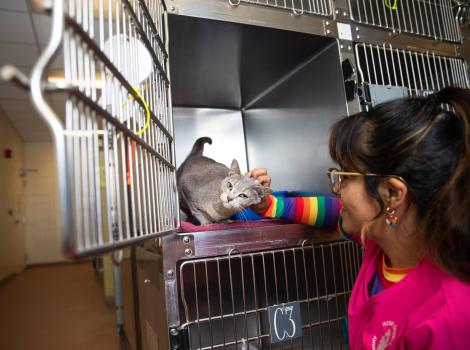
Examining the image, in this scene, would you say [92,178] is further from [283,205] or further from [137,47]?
[283,205]

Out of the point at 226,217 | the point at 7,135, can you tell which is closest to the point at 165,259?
the point at 226,217

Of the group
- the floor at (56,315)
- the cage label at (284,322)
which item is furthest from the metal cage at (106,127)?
the floor at (56,315)

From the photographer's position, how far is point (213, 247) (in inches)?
26.8

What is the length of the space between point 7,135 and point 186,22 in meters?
4.93

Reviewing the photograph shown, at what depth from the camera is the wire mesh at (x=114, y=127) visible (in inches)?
11.3

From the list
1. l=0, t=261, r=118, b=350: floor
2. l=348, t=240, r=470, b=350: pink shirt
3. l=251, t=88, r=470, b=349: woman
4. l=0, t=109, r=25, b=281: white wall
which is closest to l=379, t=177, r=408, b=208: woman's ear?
l=251, t=88, r=470, b=349: woman

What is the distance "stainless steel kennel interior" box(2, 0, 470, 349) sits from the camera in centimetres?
31

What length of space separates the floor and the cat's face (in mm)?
1396

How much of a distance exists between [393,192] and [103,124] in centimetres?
46

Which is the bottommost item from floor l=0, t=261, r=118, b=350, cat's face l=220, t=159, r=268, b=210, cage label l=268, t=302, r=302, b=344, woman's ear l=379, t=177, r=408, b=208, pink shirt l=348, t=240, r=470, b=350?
floor l=0, t=261, r=118, b=350

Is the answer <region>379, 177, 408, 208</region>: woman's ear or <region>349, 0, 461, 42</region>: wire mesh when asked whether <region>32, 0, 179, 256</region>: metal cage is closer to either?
<region>379, 177, 408, 208</region>: woman's ear

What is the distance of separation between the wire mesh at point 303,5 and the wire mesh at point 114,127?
32cm

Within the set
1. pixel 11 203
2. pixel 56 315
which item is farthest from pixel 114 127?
pixel 11 203

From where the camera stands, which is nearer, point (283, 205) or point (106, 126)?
point (106, 126)
